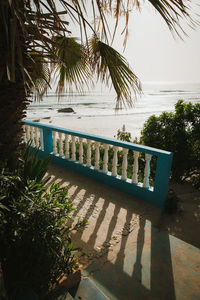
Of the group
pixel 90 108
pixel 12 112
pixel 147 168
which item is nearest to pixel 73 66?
pixel 12 112

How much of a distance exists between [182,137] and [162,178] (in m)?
1.72

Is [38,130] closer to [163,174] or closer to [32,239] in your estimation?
[163,174]

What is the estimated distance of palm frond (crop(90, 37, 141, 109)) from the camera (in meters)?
2.74

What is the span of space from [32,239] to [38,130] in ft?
14.3

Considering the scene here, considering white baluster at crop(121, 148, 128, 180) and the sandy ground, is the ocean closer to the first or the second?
white baluster at crop(121, 148, 128, 180)

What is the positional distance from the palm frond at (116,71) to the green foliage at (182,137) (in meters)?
2.17

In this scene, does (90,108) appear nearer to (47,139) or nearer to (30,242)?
(47,139)

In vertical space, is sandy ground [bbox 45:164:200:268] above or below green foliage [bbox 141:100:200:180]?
below

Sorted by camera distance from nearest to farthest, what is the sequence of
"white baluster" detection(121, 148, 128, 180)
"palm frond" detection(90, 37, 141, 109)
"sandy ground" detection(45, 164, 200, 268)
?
"sandy ground" detection(45, 164, 200, 268)
"palm frond" detection(90, 37, 141, 109)
"white baluster" detection(121, 148, 128, 180)

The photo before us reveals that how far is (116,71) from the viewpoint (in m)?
2.77

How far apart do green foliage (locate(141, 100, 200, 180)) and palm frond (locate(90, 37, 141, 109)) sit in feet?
7.13

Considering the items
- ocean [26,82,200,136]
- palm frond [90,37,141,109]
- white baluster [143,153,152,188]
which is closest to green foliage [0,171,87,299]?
ocean [26,82,200,136]

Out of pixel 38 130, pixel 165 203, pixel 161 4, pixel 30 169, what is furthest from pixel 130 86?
pixel 38 130

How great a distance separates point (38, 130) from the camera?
5469 millimetres
